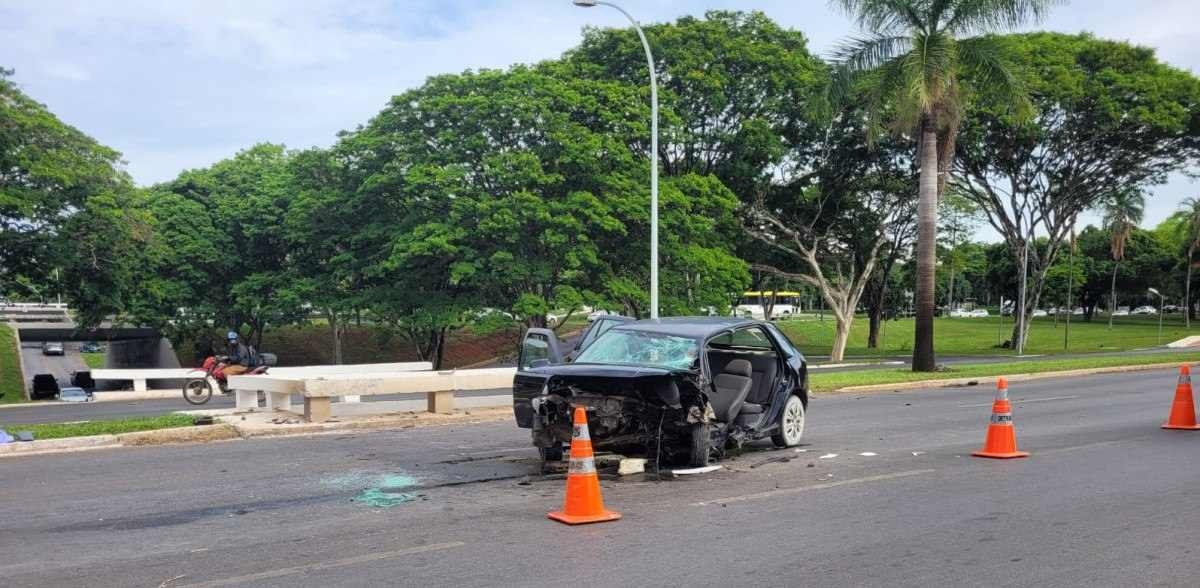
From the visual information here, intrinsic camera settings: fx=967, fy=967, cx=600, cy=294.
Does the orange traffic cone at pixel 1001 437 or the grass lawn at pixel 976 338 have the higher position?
the orange traffic cone at pixel 1001 437

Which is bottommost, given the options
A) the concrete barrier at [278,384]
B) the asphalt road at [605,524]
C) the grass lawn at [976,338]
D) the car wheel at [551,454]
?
the grass lawn at [976,338]

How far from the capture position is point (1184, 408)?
511 inches

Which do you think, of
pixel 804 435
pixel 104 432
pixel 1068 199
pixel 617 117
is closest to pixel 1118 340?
pixel 1068 199

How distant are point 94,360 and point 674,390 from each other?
7407 cm

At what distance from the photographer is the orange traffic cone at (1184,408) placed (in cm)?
1286

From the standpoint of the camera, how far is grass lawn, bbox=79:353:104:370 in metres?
68.2

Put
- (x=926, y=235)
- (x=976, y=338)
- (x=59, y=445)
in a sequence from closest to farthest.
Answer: (x=59, y=445), (x=926, y=235), (x=976, y=338)

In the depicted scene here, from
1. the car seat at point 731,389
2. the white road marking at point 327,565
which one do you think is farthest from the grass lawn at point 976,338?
the white road marking at point 327,565

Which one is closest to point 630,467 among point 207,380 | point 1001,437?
point 1001,437

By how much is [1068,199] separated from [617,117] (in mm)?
22558

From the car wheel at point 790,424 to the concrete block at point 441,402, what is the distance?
234 inches

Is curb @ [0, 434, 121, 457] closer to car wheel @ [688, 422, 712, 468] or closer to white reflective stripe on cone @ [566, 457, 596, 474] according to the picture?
car wheel @ [688, 422, 712, 468]

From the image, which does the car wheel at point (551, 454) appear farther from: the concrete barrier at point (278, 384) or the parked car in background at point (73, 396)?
the parked car in background at point (73, 396)

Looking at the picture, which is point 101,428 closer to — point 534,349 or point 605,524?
point 534,349
